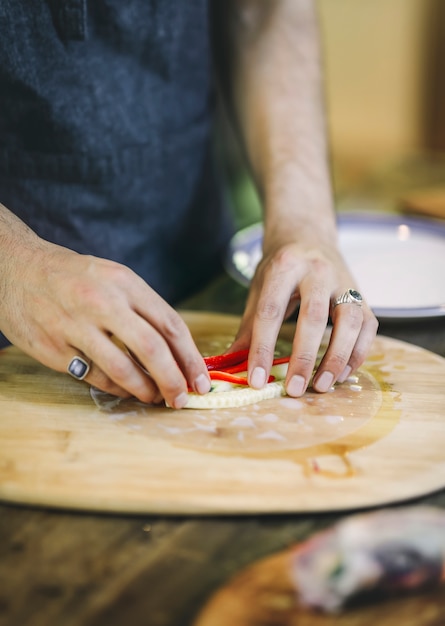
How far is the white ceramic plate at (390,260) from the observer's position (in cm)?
126

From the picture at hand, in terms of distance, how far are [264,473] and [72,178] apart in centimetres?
68

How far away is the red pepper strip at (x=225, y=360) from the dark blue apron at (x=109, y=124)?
→ 0.41 m

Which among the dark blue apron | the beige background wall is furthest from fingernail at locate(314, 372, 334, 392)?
the beige background wall

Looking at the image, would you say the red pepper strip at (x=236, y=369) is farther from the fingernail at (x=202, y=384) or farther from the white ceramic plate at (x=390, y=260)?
the white ceramic plate at (x=390, y=260)

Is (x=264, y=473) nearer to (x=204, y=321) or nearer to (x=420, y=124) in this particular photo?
(x=204, y=321)

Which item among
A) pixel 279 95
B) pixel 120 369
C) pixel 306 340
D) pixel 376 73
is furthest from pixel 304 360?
pixel 376 73

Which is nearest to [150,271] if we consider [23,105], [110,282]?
[23,105]

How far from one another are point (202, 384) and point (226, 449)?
112 mm

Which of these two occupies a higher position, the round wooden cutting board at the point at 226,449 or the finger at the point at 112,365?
the finger at the point at 112,365

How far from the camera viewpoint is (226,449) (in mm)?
842

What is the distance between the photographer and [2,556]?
2.23 feet

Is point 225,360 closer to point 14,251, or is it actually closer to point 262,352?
point 262,352

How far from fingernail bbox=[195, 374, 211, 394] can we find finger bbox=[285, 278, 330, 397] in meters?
0.11

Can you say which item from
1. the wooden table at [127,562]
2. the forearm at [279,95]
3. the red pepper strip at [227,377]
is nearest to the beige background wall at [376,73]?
the forearm at [279,95]
